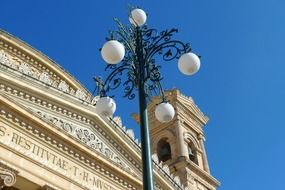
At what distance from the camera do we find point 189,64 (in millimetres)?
5996

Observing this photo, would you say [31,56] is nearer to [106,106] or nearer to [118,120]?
[118,120]

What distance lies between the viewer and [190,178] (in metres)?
19.0

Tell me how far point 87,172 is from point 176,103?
366 inches

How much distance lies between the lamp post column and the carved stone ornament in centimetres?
511

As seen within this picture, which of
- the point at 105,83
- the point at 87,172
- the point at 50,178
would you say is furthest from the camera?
the point at 87,172

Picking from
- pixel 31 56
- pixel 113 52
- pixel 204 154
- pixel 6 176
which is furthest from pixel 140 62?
pixel 204 154

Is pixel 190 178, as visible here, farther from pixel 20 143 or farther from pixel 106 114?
pixel 106 114

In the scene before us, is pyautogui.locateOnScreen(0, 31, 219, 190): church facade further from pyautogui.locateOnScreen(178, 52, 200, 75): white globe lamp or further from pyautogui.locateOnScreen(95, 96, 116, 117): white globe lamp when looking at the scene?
pyautogui.locateOnScreen(178, 52, 200, 75): white globe lamp

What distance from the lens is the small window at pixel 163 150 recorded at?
21.0 metres

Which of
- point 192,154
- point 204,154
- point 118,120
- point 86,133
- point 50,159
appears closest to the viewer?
point 50,159

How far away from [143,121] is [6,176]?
5.49 meters

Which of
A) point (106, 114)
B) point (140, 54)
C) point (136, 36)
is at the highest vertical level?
point (136, 36)

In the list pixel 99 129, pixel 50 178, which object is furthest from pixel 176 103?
pixel 50 178

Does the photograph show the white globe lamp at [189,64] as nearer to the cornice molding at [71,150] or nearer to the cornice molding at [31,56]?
the cornice molding at [71,150]
